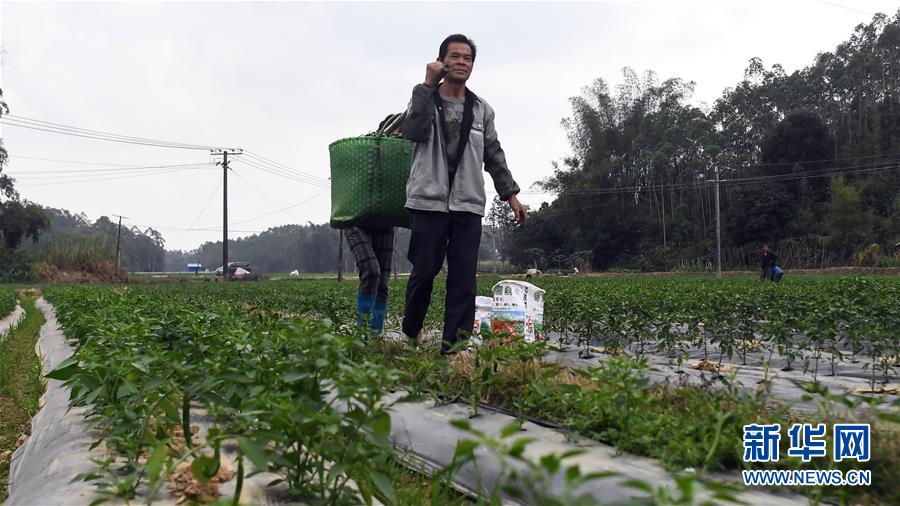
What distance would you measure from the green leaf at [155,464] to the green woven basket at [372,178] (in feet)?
10.3

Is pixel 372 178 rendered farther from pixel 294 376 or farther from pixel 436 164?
pixel 294 376

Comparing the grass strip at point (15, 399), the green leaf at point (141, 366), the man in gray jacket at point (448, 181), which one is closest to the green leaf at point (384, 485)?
the green leaf at point (141, 366)

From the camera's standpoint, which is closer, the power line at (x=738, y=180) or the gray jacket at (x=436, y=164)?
the gray jacket at (x=436, y=164)

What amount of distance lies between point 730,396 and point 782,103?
59.2 metres

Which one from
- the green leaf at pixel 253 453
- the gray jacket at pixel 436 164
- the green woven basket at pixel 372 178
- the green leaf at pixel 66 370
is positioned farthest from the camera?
the green woven basket at pixel 372 178

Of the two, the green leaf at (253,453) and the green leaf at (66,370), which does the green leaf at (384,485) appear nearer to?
the green leaf at (253,453)

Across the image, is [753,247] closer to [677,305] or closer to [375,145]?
[677,305]

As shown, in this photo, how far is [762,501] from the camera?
1.80 meters

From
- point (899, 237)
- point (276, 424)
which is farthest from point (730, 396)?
point (899, 237)

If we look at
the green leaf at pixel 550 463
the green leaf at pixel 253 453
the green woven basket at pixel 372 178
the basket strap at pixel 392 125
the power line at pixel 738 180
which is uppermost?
the power line at pixel 738 180

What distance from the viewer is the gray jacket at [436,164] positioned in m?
3.93

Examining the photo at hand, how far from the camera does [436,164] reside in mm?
4023

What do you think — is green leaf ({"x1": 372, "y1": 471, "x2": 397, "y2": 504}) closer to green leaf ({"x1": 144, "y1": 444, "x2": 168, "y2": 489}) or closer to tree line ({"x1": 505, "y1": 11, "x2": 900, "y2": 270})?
green leaf ({"x1": 144, "y1": 444, "x2": 168, "y2": 489})

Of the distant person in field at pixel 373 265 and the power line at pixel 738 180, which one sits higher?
the power line at pixel 738 180
